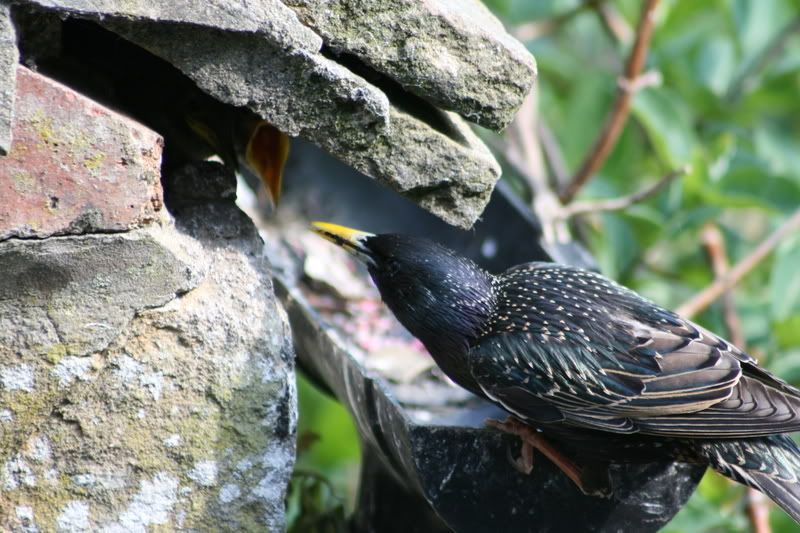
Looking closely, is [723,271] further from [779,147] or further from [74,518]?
[74,518]

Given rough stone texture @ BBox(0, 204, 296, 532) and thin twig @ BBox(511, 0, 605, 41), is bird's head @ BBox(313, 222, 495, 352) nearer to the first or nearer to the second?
rough stone texture @ BBox(0, 204, 296, 532)

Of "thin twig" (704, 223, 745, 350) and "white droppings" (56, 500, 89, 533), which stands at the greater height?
"thin twig" (704, 223, 745, 350)

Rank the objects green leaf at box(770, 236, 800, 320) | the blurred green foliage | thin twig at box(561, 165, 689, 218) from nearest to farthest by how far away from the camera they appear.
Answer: thin twig at box(561, 165, 689, 218)
green leaf at box(770, 236, 800, 320)
the blurred green foliage

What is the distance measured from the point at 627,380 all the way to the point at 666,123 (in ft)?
8.65

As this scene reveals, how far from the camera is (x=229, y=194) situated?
8.18ft

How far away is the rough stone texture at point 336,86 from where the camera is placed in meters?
1.96

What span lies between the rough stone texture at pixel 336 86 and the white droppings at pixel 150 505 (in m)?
0.80

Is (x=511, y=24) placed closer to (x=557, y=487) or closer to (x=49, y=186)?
(x=557, y=487)

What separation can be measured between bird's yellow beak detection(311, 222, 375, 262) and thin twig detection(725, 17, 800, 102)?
11.3 ft

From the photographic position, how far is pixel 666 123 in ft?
16.0

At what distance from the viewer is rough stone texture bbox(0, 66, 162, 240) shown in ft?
6.20

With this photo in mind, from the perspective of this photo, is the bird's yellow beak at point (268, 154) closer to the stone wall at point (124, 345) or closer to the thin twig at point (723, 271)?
the stone wall at point (124, 345)

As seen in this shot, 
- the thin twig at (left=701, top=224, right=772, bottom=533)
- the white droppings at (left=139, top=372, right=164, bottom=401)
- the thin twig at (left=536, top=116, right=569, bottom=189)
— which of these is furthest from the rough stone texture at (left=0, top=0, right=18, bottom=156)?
the thin twig at (left=536, top=116, right=569, bottom=189)


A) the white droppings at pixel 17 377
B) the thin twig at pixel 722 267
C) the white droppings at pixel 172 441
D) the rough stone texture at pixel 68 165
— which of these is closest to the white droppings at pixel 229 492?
the white droppings at pixel 172 441
